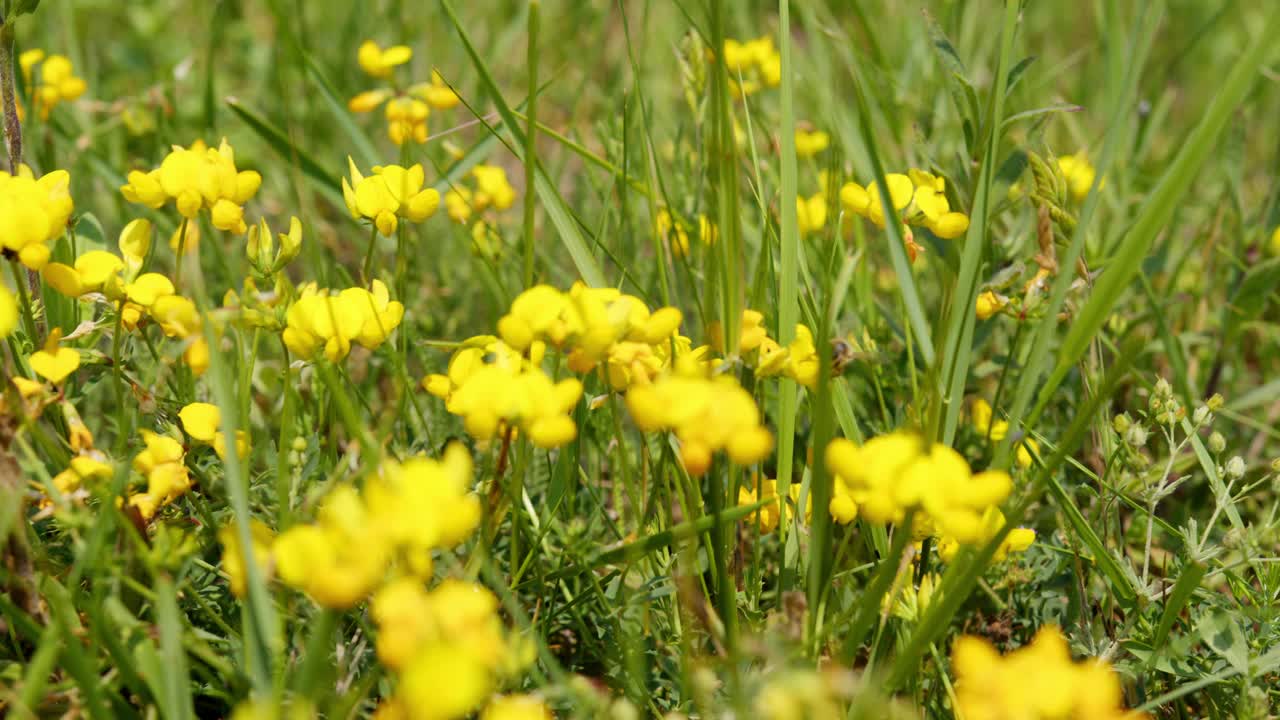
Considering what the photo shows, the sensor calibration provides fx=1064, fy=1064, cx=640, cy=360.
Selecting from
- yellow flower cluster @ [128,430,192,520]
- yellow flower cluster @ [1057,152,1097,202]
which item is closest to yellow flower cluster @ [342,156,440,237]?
yellow flower cluster @ [128,430,192,520]

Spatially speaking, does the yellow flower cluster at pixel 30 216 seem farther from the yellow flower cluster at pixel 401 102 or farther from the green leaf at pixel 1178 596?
the green leaf at pixel 1178 596

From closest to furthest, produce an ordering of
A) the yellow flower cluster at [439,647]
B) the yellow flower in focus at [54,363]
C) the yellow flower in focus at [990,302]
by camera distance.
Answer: the yellow flower cluster at [439,647] < the yellow flower in focus at [54,363] < the yellow flower in focus at [990,302]

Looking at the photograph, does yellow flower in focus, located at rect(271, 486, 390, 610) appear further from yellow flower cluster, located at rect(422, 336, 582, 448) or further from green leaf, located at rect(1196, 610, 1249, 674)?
green leaf, located at rect(1196, 610, 1249, 674)

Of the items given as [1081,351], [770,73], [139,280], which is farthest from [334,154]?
[1081,351]

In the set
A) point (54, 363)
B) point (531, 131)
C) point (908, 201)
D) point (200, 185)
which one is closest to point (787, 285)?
point (908, 201)

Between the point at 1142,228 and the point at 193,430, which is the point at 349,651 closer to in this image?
the point at 193,430

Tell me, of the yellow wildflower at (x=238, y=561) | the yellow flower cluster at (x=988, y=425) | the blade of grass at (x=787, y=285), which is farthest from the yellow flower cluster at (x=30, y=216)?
the yellow flower cluster at (x=988, y=425)
